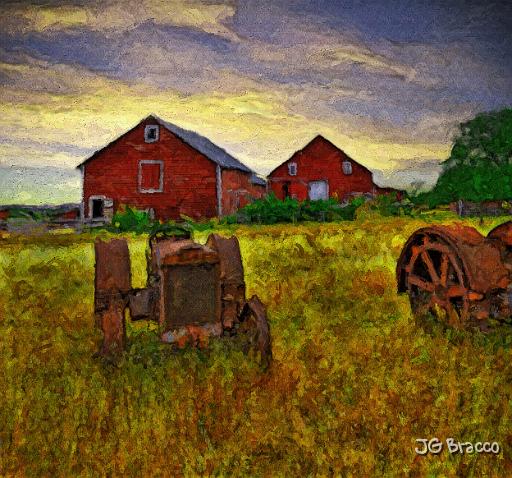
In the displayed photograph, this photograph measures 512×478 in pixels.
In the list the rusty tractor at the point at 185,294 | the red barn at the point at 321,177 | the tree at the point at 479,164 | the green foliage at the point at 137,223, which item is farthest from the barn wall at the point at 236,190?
the rusty tractor at the point at 185,294

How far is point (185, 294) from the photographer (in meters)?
2.05

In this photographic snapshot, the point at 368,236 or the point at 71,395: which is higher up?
the point at 368,236

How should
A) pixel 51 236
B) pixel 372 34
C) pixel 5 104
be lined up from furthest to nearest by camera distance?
pixel 51 236
pixel 372 34
pixel 5 104

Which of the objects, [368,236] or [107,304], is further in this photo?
[368,236]

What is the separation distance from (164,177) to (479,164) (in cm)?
419

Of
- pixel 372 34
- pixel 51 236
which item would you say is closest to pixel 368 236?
pixel 372 34

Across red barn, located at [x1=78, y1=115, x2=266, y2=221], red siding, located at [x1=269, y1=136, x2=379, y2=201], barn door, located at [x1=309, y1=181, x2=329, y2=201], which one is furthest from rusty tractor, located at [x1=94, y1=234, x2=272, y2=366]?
barn door, located at [x1=309, y1=181, x2=329, y2=201]

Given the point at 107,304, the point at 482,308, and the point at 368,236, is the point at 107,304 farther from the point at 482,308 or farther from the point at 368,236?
the point at 368,236

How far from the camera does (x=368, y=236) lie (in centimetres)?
543

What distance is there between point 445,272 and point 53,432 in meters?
1.77

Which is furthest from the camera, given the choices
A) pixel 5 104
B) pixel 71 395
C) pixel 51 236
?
pixel 51 236

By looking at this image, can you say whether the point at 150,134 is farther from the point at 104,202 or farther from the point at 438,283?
the point at 438,283

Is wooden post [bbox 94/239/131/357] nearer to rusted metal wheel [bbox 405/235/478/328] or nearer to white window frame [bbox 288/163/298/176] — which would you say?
rusted metal wheel [bbox 405/235/478/328]

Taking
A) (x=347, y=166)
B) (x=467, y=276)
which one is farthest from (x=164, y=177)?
(x=467, y=276)
